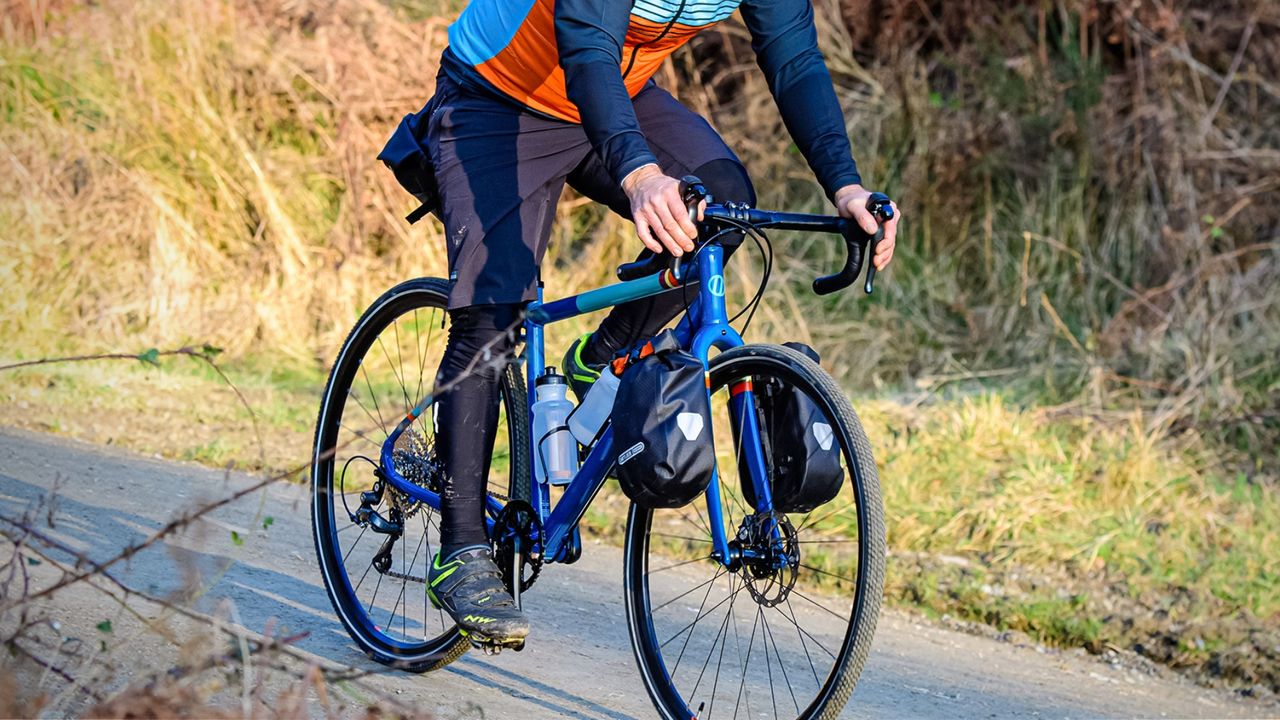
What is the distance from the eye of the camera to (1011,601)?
544 cm

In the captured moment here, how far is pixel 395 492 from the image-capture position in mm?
4059

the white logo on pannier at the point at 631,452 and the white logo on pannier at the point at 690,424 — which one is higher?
the white logo on pannier at the point at 690,424

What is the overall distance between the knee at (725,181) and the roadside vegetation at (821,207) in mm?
3055

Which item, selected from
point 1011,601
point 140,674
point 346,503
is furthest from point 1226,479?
point 140,674

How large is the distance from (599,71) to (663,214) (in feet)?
1.37

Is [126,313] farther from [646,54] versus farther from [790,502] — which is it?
[790,502]

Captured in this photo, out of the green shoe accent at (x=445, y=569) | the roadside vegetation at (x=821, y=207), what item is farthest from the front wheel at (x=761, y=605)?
the roadside vegetation at (x=821, y=207)

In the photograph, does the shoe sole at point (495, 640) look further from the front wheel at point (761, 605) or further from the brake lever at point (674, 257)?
the brake lever at point (674, 257)

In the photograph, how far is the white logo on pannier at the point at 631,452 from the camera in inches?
121

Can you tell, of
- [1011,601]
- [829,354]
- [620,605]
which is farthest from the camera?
[829,354]

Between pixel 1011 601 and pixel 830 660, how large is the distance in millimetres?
2102

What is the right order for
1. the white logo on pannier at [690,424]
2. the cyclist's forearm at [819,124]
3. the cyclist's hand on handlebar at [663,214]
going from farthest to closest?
the cyclist's forearm at [819,124]
the white logo on pannier at [690,424]
the cyclist's hand on handlebar at [663,214]

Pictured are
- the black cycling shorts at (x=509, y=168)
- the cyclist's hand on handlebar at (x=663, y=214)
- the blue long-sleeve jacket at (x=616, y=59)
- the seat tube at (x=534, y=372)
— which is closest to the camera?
the cyclist's hand on handlebar at (x=663, y=214)

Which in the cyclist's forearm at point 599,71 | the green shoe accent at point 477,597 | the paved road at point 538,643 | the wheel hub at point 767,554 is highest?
the cyclist's forearm at point 599,71
